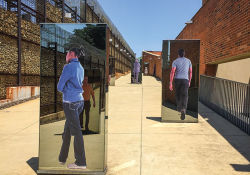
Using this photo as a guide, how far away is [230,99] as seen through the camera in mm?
7738

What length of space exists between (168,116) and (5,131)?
4730mm

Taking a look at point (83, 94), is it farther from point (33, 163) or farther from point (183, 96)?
point (183, 96)

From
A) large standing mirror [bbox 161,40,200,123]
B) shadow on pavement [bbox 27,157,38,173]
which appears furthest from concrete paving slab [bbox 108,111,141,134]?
shadow on pavement [bbox 27,157,38,173]

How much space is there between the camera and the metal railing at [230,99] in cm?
646

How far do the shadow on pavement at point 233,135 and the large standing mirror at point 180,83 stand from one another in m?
0.83

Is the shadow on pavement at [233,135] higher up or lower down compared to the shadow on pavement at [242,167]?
higher up

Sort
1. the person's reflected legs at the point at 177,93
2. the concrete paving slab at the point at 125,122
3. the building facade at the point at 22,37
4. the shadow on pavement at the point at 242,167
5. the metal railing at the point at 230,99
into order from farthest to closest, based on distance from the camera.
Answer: the building facade at the point at 22,37 → the person's reflected legs at the point at 177,93 → the concrete paving slab at the point at 125,122 → the metal railing at the point at 230,99 → the shadow on pavement at the point at 242,167

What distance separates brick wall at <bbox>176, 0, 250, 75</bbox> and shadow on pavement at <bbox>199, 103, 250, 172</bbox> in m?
2.42

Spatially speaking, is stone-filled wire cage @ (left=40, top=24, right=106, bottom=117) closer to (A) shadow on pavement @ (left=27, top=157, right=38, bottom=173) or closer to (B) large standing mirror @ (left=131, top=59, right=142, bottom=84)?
(A) shadow on pavement @ (left=27, top=157, right=38, bottom=173)

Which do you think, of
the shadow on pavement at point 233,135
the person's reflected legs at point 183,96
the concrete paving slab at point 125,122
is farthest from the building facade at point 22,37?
the shadow on pavement at point 233,135

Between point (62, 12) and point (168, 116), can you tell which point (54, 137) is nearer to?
point (168, 116)

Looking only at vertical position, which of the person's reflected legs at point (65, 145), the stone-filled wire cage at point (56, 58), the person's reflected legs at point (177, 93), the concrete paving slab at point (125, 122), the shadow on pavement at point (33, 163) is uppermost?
the stone-filled wire cage at point (56, 58)

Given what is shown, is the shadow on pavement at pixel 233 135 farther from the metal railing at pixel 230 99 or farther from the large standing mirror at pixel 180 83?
the large standing mirror at pixel 180 83

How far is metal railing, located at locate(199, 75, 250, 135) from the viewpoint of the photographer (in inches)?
254
